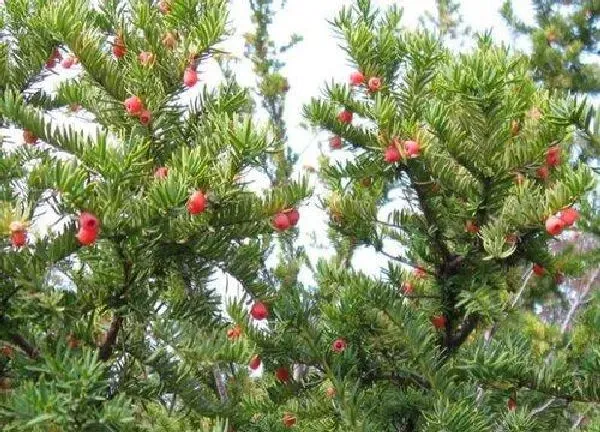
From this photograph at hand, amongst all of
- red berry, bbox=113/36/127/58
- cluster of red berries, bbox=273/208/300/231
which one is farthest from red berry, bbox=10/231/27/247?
red berry, bbox=113/36/127/58

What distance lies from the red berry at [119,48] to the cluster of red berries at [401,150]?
62cm

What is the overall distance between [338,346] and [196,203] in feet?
2.21

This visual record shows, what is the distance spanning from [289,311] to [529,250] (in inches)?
24.7

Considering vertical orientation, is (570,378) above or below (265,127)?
below

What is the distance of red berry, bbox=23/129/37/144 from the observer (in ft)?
4.03

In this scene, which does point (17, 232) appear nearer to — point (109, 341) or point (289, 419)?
point (109, 341)

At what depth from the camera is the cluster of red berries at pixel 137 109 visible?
125cm

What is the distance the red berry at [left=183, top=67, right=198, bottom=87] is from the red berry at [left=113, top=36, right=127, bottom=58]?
20 cm

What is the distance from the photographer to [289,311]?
4.62 ft

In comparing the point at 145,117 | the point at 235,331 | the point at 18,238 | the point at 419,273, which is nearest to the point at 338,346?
the point at 235,331

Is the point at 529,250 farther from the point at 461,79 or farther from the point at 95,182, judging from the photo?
the point at 95,182

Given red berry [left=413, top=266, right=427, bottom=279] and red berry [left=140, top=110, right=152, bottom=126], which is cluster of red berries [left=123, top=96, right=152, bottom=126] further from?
red berry [left=413, top=266, right=427, bottom=279]

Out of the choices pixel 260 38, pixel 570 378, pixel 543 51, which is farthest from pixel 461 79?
pixel 543 51

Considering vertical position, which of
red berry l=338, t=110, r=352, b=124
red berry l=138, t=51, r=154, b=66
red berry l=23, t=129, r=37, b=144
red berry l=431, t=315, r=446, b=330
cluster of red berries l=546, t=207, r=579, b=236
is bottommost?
red berry l=431, t=315, r=446, b=330
